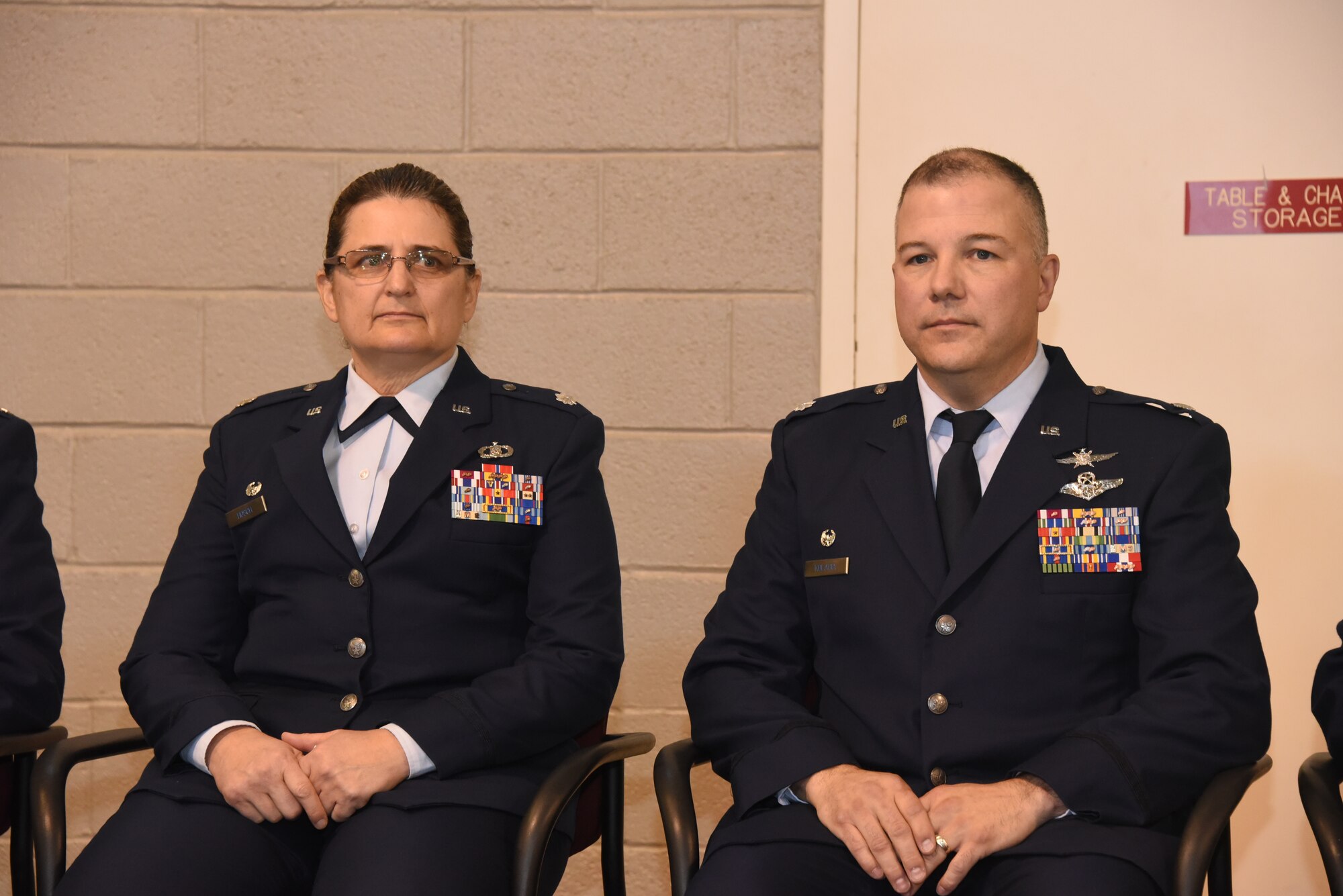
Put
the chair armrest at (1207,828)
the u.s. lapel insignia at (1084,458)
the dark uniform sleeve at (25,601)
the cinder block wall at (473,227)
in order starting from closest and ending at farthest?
the chair armrest at (1207,828) < the u.s. lapel insignia at (1084,458) < the dark uniform sleeve at (25,601) < the cinder block wall at (473,227)

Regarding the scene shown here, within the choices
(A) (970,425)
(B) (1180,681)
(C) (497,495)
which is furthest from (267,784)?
(B) (1180,681)

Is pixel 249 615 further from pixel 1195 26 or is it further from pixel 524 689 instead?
pixel 1195 26

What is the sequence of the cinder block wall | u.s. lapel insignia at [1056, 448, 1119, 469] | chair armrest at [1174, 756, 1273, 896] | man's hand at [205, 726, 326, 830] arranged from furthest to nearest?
the cinder block wall < u.s. lapel insignia at [1056, 448, 1119, 469] < man's hand at [205, 726, 326, 830] < chair armrest at [1174, 756, 1273, 896]

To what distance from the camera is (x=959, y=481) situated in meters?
1.82

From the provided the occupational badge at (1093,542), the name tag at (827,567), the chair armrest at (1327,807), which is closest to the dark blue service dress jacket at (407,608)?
the name tag at (827,567)

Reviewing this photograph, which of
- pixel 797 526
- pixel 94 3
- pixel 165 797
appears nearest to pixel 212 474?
pixel 165 797

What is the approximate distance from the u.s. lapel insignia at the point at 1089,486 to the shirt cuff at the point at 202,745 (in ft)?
4.06

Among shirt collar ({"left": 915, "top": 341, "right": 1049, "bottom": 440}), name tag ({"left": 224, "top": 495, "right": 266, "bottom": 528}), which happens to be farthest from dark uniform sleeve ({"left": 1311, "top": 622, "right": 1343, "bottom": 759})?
name tag ({"left": 224, "top": 495, "right": 266, "bottom": 528})

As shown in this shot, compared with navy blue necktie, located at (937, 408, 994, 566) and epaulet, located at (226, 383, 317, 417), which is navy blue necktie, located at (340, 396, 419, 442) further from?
navy blue necktie, located at (937, 408, 994, 566)

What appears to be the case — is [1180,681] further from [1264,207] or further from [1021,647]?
[1264,207]

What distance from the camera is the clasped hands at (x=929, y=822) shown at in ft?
5.04

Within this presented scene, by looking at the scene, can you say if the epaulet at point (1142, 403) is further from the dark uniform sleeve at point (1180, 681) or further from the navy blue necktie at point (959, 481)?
the navy blue necktie at point (959, 481)

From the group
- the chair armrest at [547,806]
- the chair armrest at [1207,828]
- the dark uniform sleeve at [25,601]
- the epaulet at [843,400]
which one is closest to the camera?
the chair armrest at [1207,828]

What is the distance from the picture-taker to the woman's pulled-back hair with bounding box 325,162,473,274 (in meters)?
2.08
